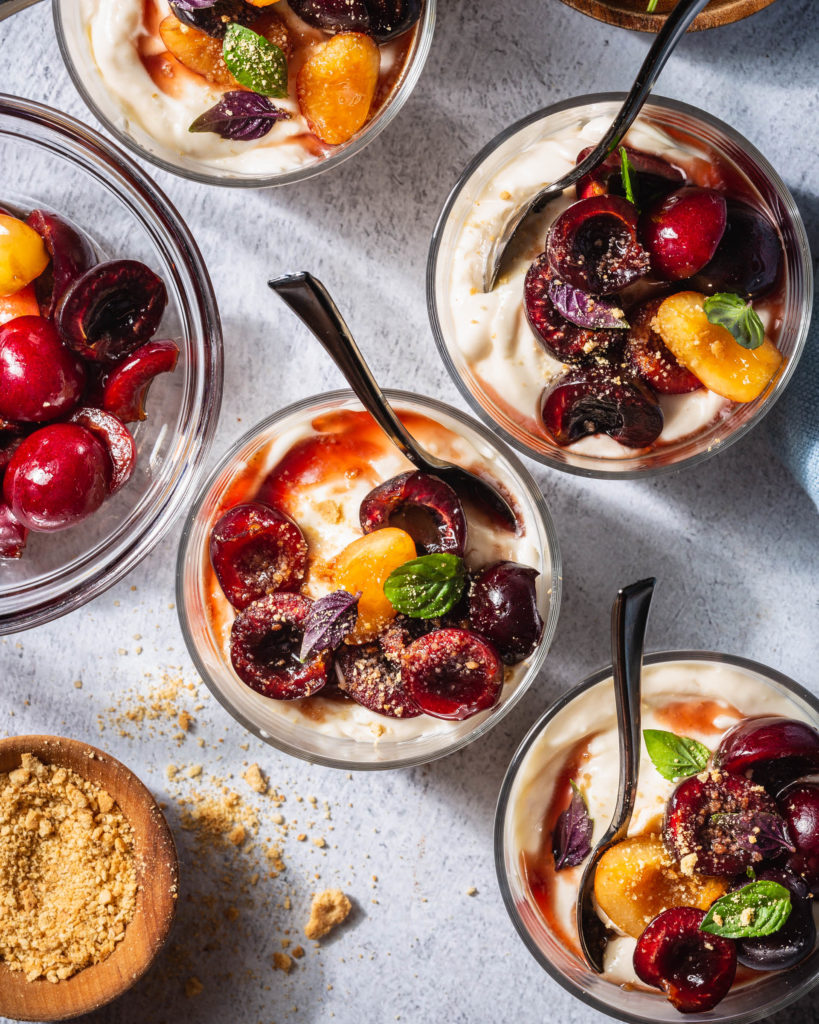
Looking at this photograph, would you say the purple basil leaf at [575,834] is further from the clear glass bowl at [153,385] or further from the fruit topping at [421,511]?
the clear glass bowl at [153,385]

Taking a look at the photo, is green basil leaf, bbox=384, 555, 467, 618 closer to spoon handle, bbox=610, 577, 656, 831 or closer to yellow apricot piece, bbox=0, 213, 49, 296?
spoon handle, bbox=610, 577, 656, 831

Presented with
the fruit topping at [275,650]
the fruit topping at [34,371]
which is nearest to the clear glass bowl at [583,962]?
the fruit topping at [275,650]

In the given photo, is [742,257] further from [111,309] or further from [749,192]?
[111,309]

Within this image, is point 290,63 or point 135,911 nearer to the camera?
point 290,63

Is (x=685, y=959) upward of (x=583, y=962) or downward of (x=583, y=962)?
upward

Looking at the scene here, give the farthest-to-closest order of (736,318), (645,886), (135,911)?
(135,911) < (645,886) < (736,318)

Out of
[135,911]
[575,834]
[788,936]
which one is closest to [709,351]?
[575,834]

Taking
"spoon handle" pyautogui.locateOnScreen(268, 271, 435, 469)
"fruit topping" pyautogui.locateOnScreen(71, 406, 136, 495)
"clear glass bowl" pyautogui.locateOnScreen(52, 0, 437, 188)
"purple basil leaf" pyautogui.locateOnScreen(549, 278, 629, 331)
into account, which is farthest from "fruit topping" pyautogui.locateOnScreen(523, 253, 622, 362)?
"fruit topping" pyautogui.locateOnScreen(71, 406, 136, 495)

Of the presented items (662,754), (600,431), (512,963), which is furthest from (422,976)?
(600,431)
